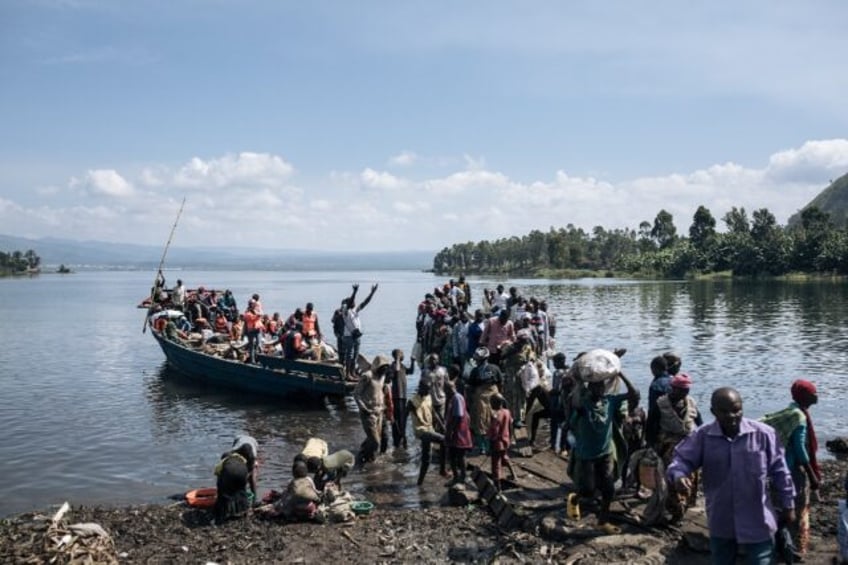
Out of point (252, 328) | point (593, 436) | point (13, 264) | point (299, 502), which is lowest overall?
point (299, 502)

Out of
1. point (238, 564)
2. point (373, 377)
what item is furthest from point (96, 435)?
point (238, 564)

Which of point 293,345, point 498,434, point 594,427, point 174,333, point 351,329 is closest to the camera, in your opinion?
point 594,427

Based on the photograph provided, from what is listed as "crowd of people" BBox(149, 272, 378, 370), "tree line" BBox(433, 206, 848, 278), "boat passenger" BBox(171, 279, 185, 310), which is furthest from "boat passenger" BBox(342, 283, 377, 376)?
"tree line" BBox(433, 206, 848, 278)

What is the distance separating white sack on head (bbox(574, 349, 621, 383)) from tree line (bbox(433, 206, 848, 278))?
283 ft

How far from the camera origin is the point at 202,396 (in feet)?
77.1

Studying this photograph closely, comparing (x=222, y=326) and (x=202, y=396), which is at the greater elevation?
(x=222, y=326)

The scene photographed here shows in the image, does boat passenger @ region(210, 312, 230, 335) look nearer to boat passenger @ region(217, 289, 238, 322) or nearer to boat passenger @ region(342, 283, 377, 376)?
boat passenger @ region(217, 289, 238, 322)

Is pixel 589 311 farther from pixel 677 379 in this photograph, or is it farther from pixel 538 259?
pixel 538 259

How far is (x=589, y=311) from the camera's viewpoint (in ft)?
182

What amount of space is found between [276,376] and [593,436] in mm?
13384

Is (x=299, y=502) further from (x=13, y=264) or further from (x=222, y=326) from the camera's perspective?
(x=13, y=264)

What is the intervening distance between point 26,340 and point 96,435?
2995cm

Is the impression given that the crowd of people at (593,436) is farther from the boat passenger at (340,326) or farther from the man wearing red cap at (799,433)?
the boat passenger at (340,326)

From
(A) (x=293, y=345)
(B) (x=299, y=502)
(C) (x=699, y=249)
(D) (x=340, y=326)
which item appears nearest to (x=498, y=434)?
(B) (x=299, y=502)
